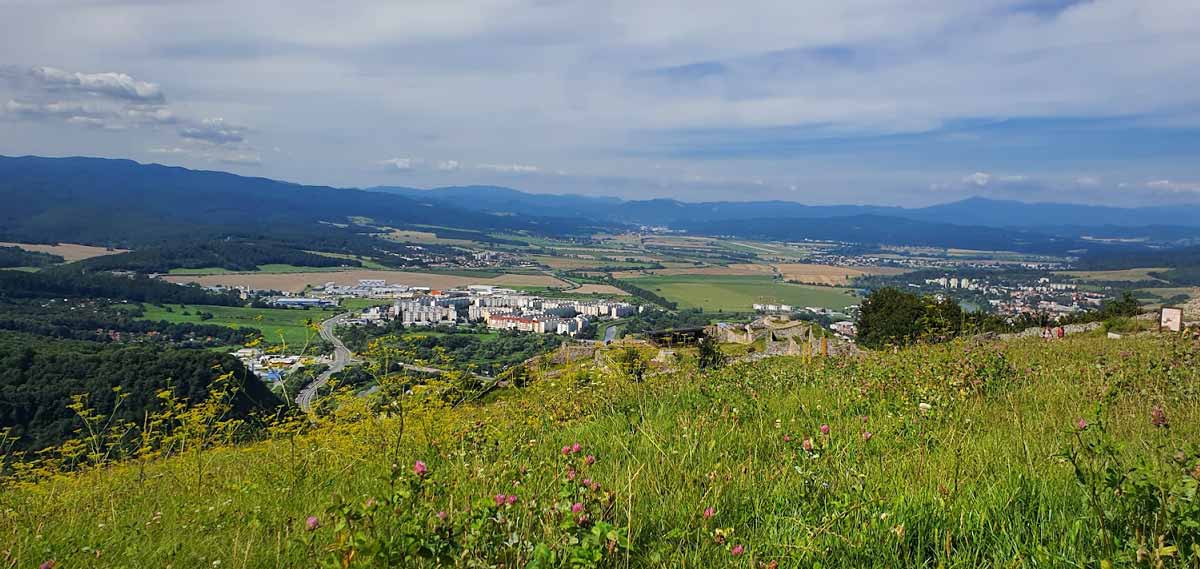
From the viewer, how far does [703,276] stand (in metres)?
113

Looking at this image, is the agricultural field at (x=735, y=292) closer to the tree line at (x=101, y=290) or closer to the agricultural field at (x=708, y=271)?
the agricultural field at (x=708, y=271)

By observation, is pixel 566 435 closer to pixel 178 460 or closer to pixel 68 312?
pixel 178 460

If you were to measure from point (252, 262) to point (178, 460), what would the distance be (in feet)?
405

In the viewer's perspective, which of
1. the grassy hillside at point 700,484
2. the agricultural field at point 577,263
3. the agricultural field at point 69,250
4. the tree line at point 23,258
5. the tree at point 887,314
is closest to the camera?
the grassy hillside at point 700,484

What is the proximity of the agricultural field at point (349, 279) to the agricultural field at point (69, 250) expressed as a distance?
32.5 m

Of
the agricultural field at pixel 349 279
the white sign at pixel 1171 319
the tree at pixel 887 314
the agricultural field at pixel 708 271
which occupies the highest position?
the white sign at pixel 1171 319

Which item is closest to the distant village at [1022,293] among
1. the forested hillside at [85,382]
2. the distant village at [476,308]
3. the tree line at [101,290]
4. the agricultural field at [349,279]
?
the distant village at [476,308]

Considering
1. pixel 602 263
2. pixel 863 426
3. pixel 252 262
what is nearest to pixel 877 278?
pixel 602 263

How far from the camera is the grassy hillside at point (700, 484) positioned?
6.81 ft

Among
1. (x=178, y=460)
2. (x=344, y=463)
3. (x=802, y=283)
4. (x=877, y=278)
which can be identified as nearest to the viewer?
(x=344, y=463)

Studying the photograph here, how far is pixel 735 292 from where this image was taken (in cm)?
9038

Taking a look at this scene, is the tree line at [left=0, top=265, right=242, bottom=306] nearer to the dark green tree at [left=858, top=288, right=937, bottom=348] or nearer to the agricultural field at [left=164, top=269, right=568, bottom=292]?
the agricultural field at [left=164, top=269, right=568, bottom=292]

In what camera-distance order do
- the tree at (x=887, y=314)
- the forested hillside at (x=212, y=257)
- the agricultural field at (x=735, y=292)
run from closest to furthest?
the tree at (x=887, y=314), the agricultural field at (x=735, y=292), the forested hillside at (x=212, y=257)

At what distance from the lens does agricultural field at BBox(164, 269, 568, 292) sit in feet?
288
